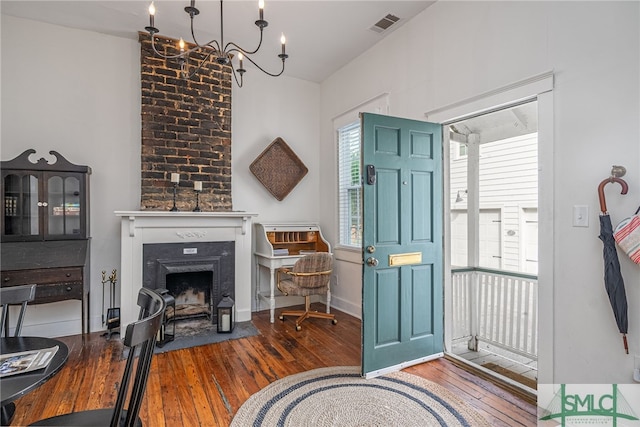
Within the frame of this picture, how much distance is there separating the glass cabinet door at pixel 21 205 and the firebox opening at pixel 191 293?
141cm

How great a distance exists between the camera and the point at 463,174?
4.86 m

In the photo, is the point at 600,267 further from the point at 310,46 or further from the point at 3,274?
the point at 3,274

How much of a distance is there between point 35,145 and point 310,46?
3.22m

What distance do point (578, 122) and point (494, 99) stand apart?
0.65 meters

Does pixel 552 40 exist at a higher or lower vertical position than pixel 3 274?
higher

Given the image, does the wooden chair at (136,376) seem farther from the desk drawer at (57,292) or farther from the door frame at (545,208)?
the door frame at (545,208)

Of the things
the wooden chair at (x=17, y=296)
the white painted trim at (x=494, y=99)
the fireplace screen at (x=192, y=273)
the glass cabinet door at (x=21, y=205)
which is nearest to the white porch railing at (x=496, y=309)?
the white painted trim at (x=494, y=99)

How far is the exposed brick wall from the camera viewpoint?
Result: 3916 millimetres

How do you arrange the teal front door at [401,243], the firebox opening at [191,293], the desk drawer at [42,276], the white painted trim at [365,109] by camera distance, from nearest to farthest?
the teal front door at [401,243]
the desk drawer at [42,276]
the white painted trim at [365,109]
the firebox opening at [191,293]

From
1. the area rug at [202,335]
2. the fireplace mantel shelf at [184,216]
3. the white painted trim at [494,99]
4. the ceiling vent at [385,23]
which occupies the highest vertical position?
the ceiling vent at [385,23]

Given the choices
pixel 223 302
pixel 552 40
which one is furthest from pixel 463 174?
pixel 223 302

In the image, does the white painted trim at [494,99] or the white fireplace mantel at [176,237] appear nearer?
the white painted trim at [494,99]

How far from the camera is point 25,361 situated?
1380mm

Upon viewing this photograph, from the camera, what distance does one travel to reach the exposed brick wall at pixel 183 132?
12.8 ft
